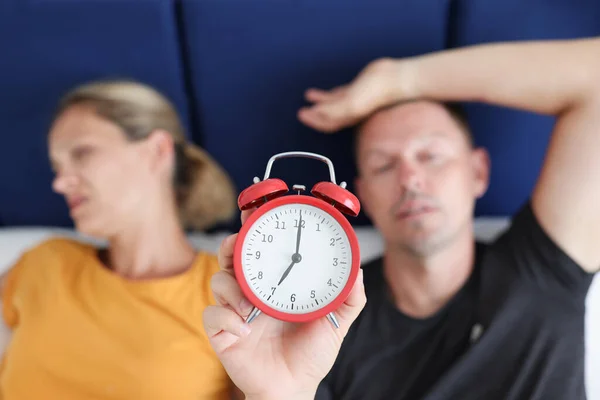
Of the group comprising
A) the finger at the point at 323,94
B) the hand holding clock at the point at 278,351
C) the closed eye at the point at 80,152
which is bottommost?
the hand holding clock at the point at 278,351

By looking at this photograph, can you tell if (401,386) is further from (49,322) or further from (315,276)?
(49,322)

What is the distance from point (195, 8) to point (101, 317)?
0.79 meters

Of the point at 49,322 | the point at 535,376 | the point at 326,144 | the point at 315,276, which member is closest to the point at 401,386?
the point at 535,376

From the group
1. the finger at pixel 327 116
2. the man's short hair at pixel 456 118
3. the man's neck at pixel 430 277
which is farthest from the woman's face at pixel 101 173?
the man's neck at pixel 430 277

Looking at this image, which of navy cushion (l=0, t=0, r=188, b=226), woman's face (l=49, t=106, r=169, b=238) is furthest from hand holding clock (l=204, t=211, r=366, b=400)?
navy cushion (l=0, t=0, r=188, b=226)

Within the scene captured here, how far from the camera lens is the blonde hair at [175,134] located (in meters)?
1.28

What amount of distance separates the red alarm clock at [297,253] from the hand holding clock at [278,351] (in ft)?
0.18

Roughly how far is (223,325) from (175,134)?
73 centimetres

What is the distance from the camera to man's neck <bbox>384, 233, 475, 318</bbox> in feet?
3.93

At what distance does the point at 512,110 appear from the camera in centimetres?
140

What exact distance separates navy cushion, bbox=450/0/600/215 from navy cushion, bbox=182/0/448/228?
0.09 meters

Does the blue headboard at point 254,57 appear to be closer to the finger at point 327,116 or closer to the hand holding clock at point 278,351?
the finger at point 327,116

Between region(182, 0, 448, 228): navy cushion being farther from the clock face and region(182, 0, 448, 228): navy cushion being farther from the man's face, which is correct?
the clock face

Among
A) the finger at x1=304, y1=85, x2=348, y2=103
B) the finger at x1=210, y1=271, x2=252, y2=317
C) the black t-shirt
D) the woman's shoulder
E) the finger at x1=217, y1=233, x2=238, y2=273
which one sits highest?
the finger at x1=304, y1=85, x2=348, y2=103
